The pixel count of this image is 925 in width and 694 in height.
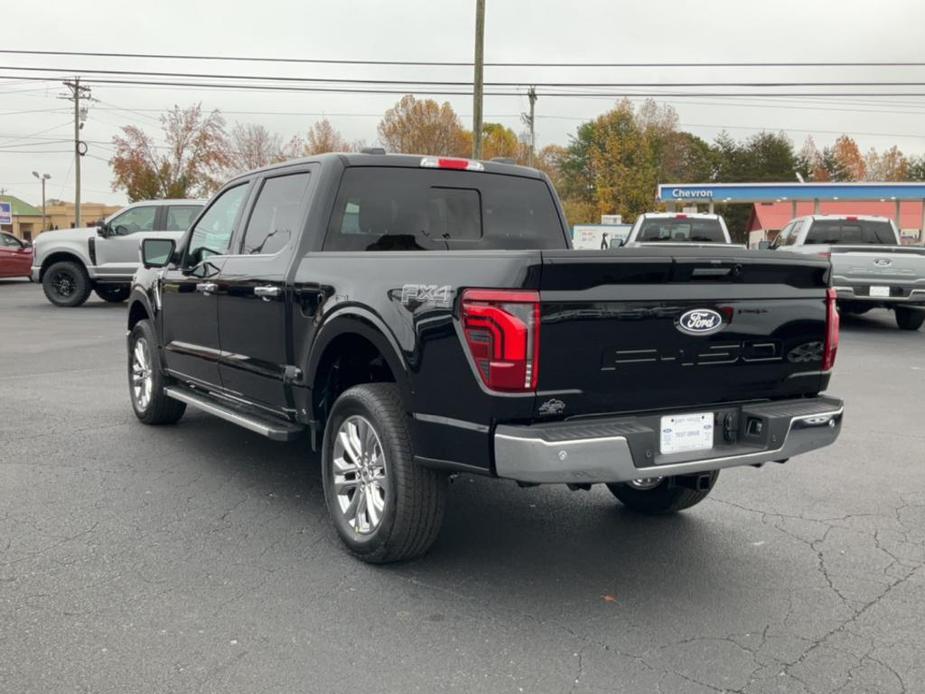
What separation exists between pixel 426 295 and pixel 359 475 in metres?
1.04

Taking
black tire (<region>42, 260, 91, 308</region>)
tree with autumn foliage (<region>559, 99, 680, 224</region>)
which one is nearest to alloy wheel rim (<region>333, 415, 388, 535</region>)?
black tire (<region>42, 260, 91, 308</region>)

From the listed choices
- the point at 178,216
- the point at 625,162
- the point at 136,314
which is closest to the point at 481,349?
the point at 136,314

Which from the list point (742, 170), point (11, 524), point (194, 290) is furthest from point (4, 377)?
point (742, 170)

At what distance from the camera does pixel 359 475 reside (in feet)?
13.8

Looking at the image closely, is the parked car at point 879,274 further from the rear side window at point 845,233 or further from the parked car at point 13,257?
the parked car at point 13,257

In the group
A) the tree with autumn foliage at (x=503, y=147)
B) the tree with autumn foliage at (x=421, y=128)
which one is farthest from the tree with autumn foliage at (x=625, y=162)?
the tree with autumn foliage at (x=421, y=128)

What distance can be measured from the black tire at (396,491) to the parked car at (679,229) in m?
13.3

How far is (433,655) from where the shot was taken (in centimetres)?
325

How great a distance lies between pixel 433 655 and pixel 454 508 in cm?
180

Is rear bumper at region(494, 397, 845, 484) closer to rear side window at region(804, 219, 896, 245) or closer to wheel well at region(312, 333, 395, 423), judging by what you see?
wheel well at region(312, 333, 395, 423)

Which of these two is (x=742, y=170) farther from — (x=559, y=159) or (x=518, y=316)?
(x=518, y=316)

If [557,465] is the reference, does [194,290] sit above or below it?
above

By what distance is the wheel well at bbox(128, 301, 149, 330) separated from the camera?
7.16 meters

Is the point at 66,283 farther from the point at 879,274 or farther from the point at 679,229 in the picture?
the point at 879,274
